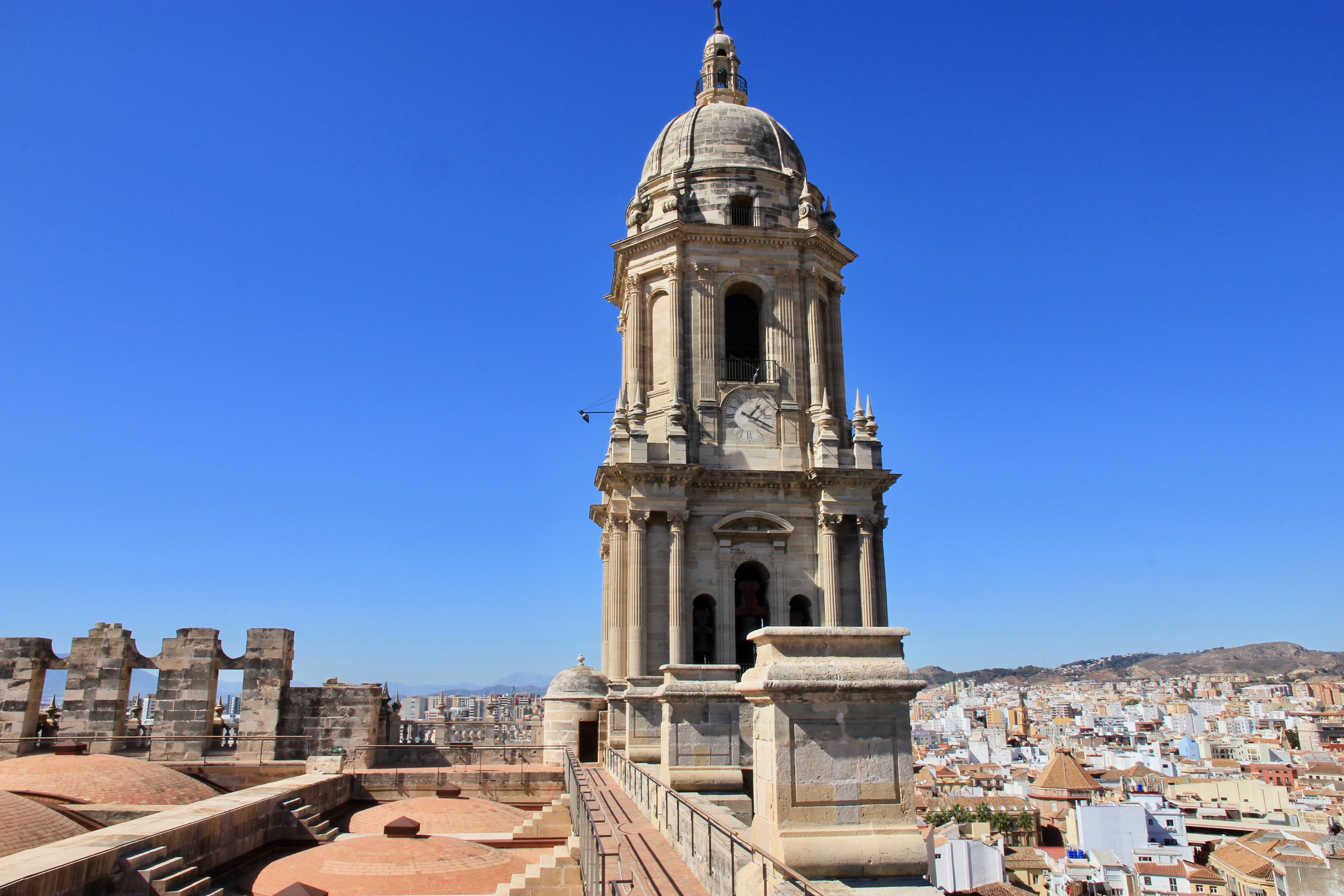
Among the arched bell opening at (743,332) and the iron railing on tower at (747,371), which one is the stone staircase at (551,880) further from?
the arched bell opening at (743,332)

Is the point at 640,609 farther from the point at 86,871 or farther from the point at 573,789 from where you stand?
the point at 86,871

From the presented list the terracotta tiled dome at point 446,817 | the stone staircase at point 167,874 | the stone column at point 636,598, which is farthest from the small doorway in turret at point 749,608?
the stone staircase at point 167,874

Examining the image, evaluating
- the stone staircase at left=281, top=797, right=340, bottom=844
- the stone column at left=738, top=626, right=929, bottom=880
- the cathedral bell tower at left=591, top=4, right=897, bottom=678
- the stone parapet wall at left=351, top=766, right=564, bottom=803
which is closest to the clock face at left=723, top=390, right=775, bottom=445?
the cathedral bell tower at left=591, top=4, right=897, bottom=678

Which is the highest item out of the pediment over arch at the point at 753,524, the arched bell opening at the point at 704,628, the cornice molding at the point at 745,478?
the cornice molding at the point at 745,478

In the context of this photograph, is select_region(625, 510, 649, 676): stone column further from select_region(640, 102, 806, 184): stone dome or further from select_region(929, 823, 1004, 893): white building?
select_region(929, 823, 1004, 893): white building

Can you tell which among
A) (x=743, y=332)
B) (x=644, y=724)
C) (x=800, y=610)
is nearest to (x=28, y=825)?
(x=644, y=724)

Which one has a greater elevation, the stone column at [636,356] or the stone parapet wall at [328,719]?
the stone column at [636,356]

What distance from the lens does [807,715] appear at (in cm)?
780

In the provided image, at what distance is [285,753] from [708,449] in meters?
15.0

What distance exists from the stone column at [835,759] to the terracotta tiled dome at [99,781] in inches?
653

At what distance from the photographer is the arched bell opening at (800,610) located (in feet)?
103

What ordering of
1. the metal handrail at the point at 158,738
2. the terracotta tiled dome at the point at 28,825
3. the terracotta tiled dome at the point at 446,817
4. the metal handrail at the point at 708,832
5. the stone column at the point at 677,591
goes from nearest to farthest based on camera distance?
the metal handrail at the point at 708,832 → the terracotta tiled dome at the point at 28,825 → the terracotta tiled dome at the point at 446,817 → the metal handrail at the point at 158,738 → the stone column at the point at 677,591

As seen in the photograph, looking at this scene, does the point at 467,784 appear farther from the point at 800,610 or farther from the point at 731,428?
the point at 731,428

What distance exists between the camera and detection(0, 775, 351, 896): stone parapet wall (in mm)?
12297
